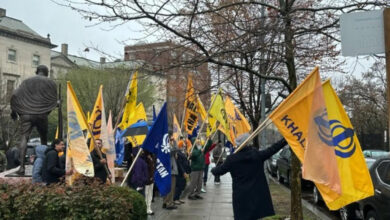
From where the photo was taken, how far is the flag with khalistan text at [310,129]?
4477 mm

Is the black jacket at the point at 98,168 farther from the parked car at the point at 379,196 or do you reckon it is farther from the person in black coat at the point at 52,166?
the parked car at the point at 379,196

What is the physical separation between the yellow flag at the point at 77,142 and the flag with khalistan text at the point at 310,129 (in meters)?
3.19

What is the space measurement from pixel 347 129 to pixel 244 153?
1581 millimetres

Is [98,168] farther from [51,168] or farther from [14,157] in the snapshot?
[14,157]

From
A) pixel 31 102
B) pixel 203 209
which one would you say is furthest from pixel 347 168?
pixel 31 102

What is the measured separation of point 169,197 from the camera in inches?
412

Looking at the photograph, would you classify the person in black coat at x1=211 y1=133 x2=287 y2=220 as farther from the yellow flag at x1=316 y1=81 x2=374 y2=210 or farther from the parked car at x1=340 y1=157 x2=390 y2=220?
the parked car at x1=340 y1=157 x2=390 y2=220

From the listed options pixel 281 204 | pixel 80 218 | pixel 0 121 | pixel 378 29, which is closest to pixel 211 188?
pixel 281 204

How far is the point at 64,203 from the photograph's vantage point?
518cm

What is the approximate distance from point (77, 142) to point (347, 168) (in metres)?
4.33

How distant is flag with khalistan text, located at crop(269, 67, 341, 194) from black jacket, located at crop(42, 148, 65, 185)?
428 centimetres

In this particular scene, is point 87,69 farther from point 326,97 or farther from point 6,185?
point 326,97

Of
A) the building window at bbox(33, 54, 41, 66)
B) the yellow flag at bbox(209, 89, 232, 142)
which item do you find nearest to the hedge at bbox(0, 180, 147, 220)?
the yellow flag at bbox(209, 89, 232, 142)

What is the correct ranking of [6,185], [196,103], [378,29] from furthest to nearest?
[196,103]
[6,185]
[378,29]
